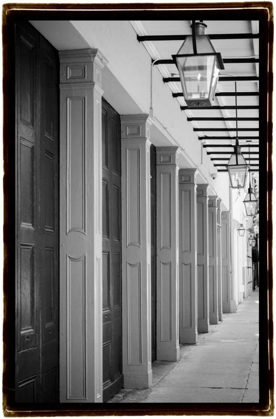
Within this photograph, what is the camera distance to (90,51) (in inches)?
267

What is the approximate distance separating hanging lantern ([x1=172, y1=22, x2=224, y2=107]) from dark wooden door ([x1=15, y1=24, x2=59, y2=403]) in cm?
129

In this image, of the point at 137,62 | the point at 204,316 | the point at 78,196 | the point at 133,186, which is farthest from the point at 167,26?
the point at 204,316

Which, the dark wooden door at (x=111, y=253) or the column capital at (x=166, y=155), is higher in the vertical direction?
the column capital at (x=166, y=155)

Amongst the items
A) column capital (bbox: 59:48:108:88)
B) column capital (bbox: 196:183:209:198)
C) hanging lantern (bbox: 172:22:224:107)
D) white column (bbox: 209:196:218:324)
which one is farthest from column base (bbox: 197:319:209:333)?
hanging lantern (bbox: 172:22:224:107)

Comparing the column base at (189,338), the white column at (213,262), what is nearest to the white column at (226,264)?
the white column at (213,262)

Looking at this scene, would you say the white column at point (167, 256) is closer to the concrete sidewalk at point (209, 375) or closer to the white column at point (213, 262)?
the concrete sidewalk at point (209, 375)

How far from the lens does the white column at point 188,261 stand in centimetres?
1591

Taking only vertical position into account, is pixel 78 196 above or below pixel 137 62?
below

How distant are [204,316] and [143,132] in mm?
9365

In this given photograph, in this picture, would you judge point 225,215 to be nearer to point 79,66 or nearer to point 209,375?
point 209,375

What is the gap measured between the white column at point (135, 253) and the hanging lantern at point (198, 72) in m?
3.57

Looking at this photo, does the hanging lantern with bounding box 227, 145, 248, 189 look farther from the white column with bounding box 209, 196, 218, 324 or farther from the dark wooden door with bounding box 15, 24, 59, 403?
the white column with bounding box 209, 196, 218, 324

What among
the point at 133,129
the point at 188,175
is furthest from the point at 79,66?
the point at 188,175

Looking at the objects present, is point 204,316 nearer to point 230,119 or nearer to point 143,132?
point 230,119
